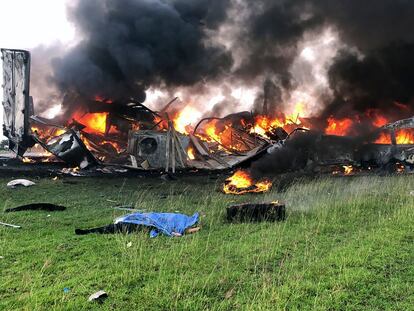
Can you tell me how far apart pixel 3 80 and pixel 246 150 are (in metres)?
11.7

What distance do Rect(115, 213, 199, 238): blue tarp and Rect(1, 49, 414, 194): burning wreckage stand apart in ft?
21.4

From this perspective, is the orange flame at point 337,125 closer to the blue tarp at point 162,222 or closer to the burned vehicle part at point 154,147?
the burned vehicle part at point 154,147

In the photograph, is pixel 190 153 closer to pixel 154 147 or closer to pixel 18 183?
pixel 154 147

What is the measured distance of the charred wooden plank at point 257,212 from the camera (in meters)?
7.52

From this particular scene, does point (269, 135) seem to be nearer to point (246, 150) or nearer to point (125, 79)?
point (246, 150)

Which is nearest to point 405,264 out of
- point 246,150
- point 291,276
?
point 291,276

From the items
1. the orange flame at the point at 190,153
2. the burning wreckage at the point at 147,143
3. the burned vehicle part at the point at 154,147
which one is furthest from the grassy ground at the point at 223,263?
the orange flame at the point at 190,153

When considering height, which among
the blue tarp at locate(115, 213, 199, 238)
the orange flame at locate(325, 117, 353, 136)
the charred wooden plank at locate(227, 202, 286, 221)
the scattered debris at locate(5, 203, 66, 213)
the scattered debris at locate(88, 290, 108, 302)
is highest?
the orange flame at locate(325, 117, 353, 136)

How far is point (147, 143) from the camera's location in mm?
17172

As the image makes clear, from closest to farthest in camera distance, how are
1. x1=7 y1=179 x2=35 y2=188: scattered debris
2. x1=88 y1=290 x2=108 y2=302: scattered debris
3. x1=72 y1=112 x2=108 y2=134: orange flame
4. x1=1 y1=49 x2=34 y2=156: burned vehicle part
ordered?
x1=88 y1=290 x2=108 y2=302: scattered debris → x1=7 y1=179 x2=35 y2=188: scattered debris → x1=1 y1=49 x2=34 y2=156: burned vehicle part → x1=72 y1=112 x2=108 y2=134: orange flame

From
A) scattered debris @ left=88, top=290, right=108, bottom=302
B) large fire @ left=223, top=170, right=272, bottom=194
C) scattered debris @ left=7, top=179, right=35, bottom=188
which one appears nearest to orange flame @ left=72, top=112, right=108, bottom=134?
scattered debris @ left=7, top=179, right=35, bottom=188

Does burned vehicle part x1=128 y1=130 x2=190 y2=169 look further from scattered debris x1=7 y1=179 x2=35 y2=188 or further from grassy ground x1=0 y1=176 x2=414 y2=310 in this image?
grassy ground x1=0 y1=176 x2=414 y2=310

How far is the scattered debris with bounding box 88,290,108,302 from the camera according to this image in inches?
150

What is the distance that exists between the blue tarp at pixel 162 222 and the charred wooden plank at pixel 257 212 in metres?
0.84
